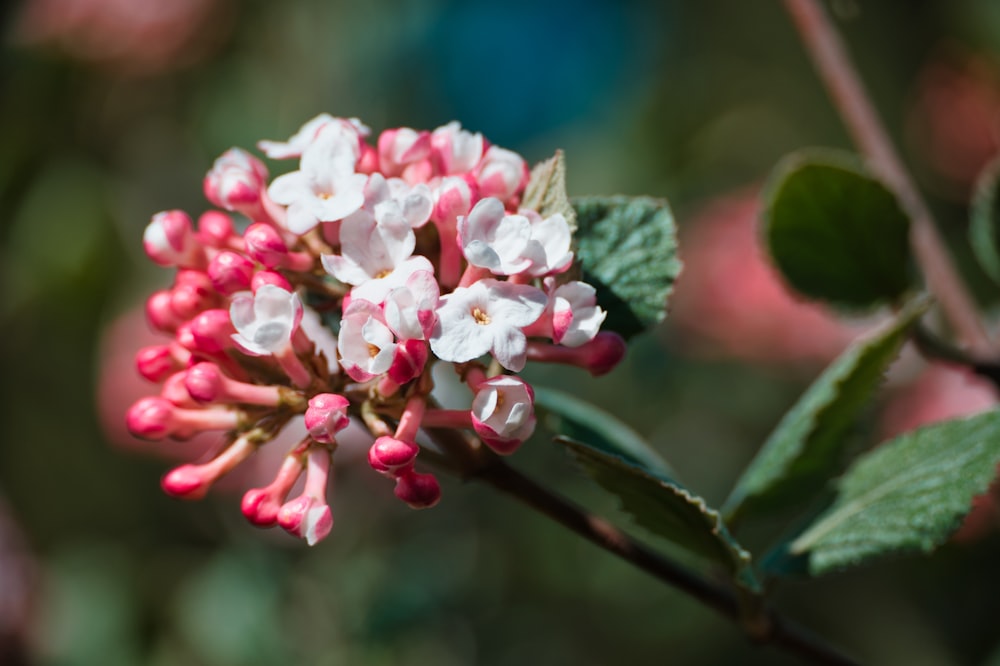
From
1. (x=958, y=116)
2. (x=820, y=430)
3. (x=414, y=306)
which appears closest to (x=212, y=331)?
(x=414, y=306)

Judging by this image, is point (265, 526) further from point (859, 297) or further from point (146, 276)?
point (146, 276)

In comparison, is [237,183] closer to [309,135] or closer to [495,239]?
[309,135]

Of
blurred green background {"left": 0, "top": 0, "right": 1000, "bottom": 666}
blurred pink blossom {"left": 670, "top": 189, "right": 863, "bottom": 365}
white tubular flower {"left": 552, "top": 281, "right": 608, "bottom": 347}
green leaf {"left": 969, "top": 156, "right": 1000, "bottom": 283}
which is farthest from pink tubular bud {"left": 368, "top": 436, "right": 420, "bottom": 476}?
blurred pink blossom {"left": 670, "top": 189, "right": 863, "bottom": 365}

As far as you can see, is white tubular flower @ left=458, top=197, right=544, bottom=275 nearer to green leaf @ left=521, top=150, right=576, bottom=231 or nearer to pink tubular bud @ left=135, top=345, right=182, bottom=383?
green leaf @ left=521, top=150, right=576, bottom=231

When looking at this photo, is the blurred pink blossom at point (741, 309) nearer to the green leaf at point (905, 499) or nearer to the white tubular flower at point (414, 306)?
the green leaf at point (905, 499)

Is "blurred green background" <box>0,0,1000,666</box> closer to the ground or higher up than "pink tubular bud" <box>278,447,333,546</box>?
closer to the ground

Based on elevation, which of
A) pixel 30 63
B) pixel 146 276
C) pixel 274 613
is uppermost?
pixel 30 63

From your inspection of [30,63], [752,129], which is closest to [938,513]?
[752,129]
